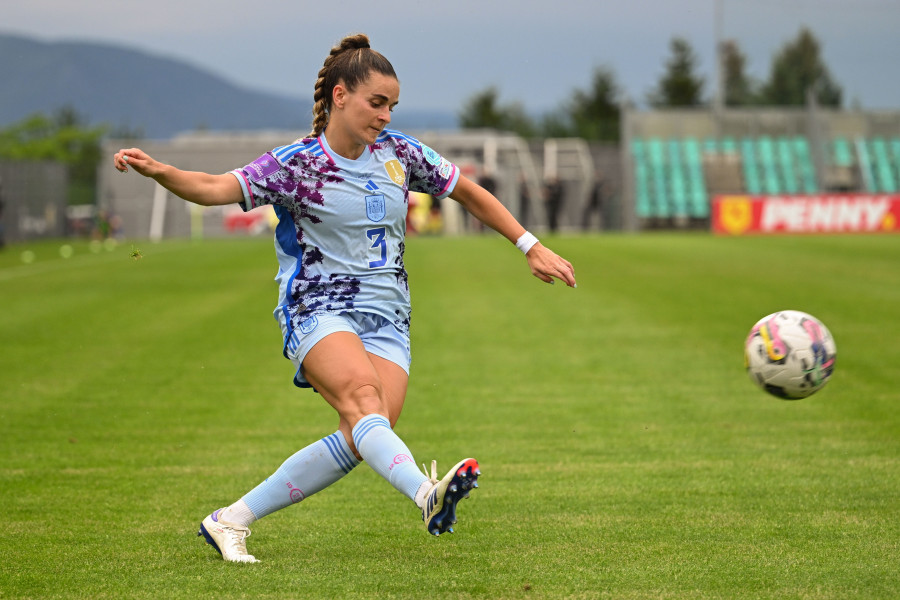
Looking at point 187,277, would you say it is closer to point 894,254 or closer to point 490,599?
point 894,254

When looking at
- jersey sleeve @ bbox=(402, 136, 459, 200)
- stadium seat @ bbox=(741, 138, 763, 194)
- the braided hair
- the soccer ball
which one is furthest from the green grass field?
stadium seat @ bbox=(741, 138, 763, 194)

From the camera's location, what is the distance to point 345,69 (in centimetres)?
464

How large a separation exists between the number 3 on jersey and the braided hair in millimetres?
469

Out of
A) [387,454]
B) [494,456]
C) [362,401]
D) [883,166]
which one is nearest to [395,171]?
[362,401]

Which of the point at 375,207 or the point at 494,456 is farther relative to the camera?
the point at 494,456

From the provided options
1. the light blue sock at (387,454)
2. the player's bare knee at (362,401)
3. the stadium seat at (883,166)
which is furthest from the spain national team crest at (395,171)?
the stadium seat at (883,166)

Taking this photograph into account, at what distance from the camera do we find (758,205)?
40.7m

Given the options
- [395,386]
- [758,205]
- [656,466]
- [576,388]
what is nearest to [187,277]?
[576,388]

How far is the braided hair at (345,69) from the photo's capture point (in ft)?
15.2

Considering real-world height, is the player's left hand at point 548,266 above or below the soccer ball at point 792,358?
above

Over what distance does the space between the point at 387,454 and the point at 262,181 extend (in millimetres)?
1148

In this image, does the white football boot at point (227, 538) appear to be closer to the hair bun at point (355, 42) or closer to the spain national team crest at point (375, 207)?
the spain national team crest at point (375, 207)

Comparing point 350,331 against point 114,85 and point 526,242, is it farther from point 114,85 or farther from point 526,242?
point 114,85

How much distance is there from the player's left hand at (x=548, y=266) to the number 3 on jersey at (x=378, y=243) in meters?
0.59
